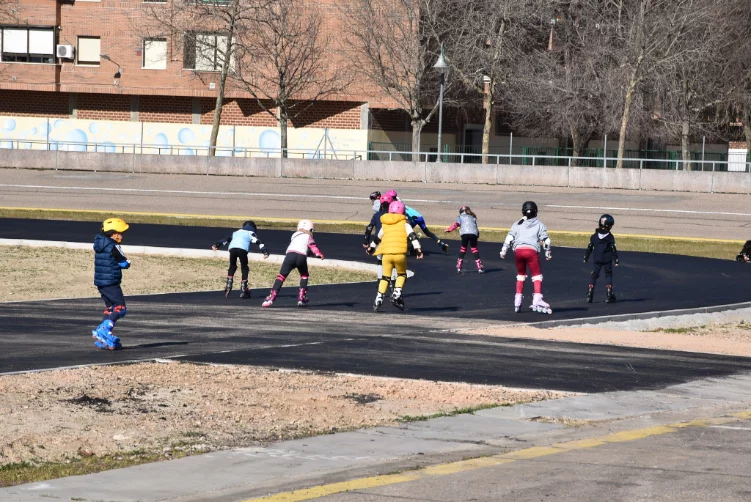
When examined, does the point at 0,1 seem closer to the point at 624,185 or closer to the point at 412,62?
the point at 412,62

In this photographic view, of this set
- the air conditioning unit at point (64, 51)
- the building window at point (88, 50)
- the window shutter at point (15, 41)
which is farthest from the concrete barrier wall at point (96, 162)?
the window shutter at point (15, 41)

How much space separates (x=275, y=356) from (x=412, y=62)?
44.8 metres

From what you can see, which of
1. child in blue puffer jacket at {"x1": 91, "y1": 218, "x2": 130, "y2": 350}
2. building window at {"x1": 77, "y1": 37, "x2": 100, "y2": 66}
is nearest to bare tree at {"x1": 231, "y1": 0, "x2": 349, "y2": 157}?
building window at {"x1": 77, "y1": 37, "x2": 100, "y2": 66}

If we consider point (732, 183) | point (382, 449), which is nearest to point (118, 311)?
point (382, 449)

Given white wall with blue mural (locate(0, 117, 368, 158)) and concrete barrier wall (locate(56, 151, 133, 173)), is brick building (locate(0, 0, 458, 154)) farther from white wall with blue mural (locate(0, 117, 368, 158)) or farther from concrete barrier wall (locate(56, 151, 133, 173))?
concrete barrier wall (locate(56, 151, 133, 173))

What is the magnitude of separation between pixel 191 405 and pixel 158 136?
54.5 metres

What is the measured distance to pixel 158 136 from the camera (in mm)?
63594

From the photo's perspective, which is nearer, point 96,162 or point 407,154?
point 96,162

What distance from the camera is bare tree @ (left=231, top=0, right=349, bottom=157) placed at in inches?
2322

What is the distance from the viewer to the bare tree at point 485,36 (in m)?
56.2

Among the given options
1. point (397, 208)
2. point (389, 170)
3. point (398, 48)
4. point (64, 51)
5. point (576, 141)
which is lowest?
point (397, 208)

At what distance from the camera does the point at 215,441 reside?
30.0 feet

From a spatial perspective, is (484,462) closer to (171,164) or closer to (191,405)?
(191,405)

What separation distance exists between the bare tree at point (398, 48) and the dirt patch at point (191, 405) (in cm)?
4450
